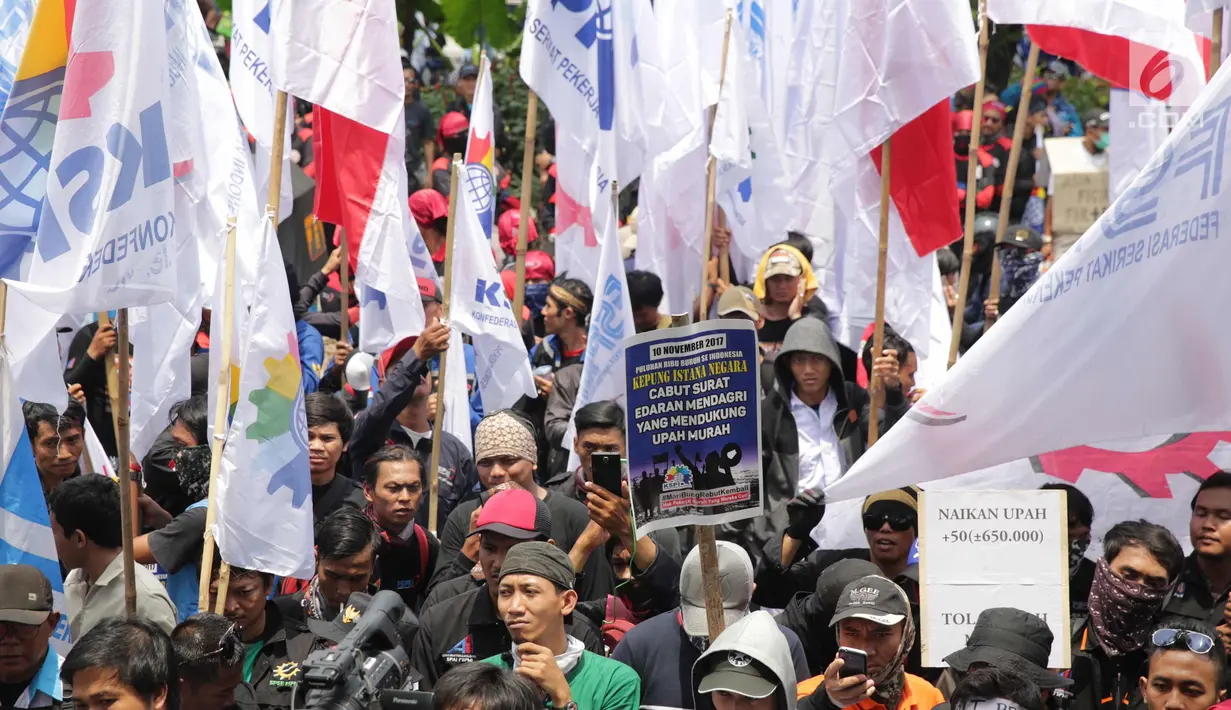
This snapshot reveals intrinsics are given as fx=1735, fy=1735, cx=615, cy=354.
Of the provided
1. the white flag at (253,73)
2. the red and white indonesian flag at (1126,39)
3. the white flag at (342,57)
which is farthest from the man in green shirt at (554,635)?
the white flag at (253,73)

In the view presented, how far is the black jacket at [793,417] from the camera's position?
817cm

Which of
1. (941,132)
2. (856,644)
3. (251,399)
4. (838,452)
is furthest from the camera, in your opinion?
(941,132)

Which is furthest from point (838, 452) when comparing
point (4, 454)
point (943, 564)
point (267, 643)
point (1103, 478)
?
point (4, 454)

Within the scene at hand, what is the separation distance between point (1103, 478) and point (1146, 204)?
1.86 m

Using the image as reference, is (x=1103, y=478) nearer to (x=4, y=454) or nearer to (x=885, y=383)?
(x=885, y=383)

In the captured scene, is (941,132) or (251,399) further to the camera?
(941,132)

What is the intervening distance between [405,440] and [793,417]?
1.96m

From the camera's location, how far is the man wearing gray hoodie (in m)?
5.17

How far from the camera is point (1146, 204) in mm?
5332

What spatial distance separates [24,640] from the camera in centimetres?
590

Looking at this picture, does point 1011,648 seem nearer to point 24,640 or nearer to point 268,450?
point 268,450

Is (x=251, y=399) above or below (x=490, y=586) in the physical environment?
above

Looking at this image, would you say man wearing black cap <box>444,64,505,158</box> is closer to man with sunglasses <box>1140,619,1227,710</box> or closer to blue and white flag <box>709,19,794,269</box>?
blue and white flag <box>709,19,794,269</box>

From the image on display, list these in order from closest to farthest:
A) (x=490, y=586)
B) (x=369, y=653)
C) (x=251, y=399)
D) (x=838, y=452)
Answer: (x=369, y=653)
(x=490, y=586)
(x=251, y=399)
(x=838, y=452)
